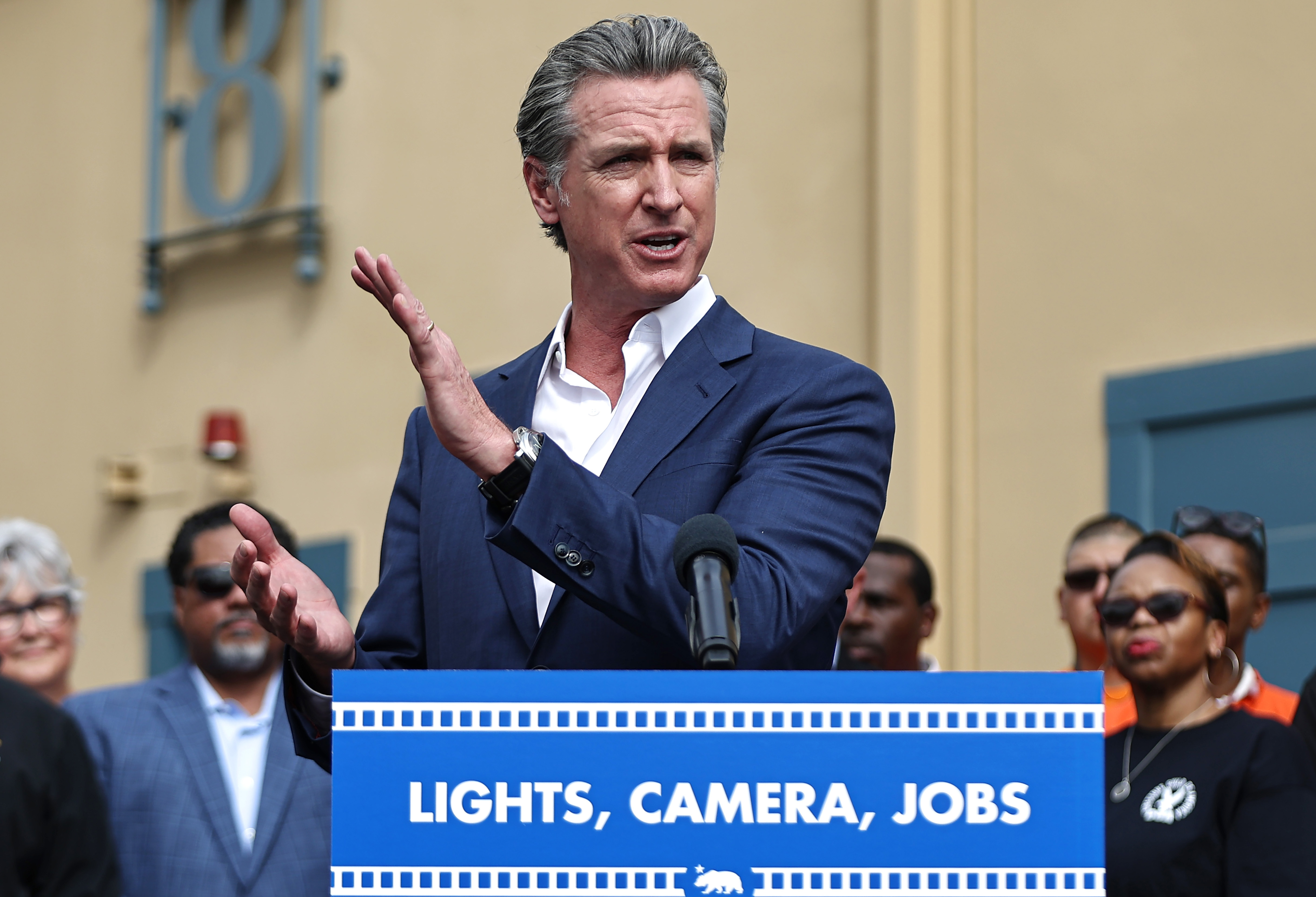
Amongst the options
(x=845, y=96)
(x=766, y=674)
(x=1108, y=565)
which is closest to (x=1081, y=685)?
(x=766, y=674)

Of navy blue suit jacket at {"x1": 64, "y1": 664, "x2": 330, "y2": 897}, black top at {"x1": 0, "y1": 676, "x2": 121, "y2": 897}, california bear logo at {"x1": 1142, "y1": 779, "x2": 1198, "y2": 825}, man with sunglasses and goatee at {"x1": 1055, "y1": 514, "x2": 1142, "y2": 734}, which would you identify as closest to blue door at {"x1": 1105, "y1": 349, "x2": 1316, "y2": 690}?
man with sunglasses and goatee at {"x1": 1055, "y1": 514, "x2": 1142, "y2": 734}

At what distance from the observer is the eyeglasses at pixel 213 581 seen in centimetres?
514

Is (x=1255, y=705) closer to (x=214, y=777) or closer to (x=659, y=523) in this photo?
(x=214, y=777)

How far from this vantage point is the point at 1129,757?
414 centimetres

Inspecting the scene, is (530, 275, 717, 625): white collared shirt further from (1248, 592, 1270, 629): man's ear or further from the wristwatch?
(1248, 592, 1270, 629): man's ear

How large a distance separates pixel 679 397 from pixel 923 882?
0.78m

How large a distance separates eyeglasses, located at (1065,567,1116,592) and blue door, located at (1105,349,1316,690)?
0.90 m

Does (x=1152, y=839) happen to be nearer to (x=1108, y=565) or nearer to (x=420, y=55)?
(x=1108, y=565)

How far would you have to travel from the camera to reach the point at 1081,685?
64.1 inches

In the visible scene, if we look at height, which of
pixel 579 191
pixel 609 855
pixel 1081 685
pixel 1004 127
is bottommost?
pixel 609 855

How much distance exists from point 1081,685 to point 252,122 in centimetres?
796

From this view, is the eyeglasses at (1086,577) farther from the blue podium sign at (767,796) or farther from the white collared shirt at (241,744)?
the blue podium sign at (767,796)

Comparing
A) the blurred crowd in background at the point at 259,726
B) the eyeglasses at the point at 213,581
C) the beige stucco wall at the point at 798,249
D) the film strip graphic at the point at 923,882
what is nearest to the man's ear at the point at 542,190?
the film strip graphic at the point at 923,882

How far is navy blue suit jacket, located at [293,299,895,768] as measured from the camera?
1907 mm
